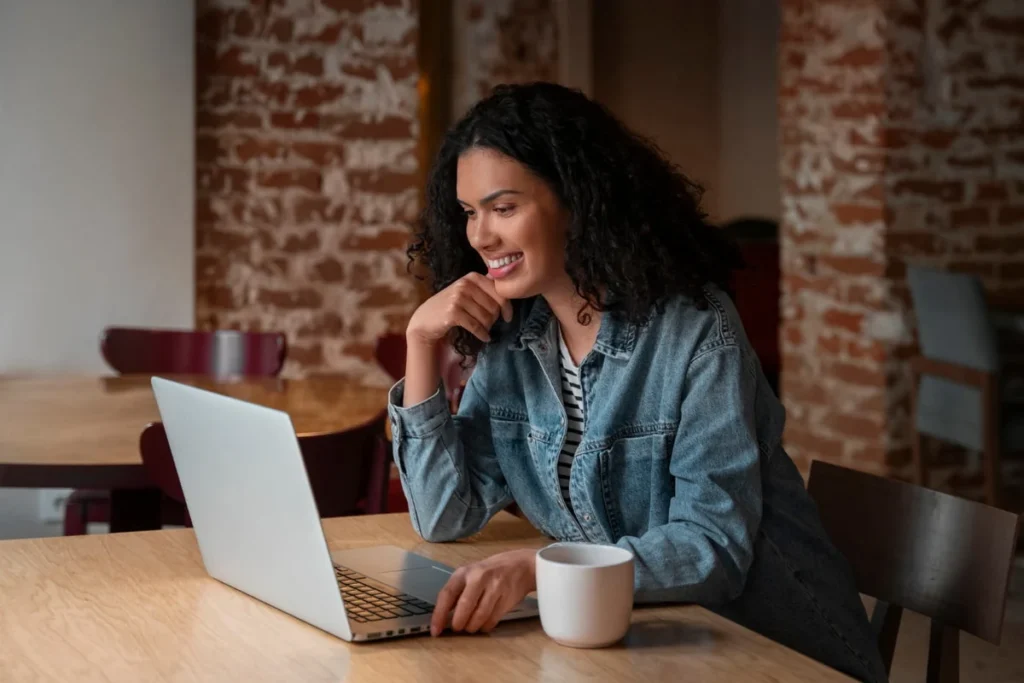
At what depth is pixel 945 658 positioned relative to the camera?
5.07 ft

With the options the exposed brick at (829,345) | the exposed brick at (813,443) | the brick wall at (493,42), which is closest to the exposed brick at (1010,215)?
the exposed brick at (829,345)

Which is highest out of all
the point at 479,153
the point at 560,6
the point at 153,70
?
the point at 560,6

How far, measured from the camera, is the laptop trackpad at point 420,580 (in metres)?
1.42

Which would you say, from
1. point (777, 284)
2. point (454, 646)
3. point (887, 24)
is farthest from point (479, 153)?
point (777, 284)

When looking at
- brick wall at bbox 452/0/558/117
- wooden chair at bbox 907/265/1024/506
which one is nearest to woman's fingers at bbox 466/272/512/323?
wooden chair at bbox 907/265/1024/506

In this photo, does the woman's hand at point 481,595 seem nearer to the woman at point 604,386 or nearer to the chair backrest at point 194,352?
the woman at point 604,386

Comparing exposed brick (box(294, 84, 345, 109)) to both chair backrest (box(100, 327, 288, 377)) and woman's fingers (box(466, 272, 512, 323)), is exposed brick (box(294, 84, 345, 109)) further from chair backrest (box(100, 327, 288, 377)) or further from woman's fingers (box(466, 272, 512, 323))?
woman's fingers (box(466, 272, 512, 323))

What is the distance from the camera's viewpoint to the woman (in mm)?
1538

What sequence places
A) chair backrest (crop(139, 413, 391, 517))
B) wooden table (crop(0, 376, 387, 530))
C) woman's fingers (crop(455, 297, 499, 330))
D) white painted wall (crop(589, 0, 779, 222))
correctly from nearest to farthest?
woman's fingers (crop(455, 297, 499, 330)) → chair backrest (crop(139, 413, 391, 517)) → wooden table (crop(0, 376, 387, 530)) → white painted wall (crop(589, 0, 779, 222))

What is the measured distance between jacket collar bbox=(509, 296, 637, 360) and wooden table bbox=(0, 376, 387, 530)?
25.5 inches

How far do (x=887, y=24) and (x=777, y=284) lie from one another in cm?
215

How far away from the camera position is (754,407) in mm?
1604

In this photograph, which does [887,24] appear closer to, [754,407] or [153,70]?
[153,70]

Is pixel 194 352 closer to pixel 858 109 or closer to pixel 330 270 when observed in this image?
pixel 330 270
